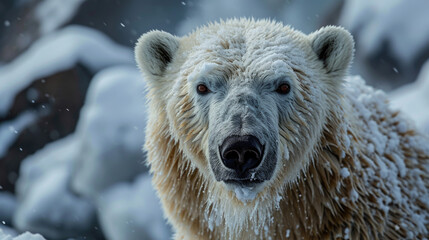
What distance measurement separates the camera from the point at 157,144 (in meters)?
2.75

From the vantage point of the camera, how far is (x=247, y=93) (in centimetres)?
232

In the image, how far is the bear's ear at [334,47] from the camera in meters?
2.62

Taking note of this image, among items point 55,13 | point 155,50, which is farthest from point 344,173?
point 55,13

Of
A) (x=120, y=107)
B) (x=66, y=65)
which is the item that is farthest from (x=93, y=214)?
(x=66, y=65)

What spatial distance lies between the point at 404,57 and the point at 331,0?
128 inches

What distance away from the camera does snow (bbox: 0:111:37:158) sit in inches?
334

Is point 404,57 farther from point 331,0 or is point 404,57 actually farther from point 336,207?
point 336,207

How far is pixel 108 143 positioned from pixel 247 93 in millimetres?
5148

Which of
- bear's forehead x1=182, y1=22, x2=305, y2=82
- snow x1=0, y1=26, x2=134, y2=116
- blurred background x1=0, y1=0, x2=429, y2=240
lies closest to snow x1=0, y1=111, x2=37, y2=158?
blurred background x1=0, y1=0, x2=429, y2=240

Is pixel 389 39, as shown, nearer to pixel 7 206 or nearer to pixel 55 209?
pixel 55 209

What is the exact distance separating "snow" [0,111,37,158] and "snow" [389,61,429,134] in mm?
5725

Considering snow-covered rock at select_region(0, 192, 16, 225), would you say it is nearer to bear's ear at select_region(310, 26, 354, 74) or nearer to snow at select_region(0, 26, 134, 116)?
snow at select_region(0, 26, 134, 116)

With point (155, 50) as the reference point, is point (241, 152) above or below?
below

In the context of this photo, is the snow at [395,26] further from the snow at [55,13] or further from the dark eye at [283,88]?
the dark eye at [283,88]
